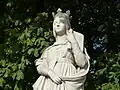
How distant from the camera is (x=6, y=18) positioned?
29.8 ft

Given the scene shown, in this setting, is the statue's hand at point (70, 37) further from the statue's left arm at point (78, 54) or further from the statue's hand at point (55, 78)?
the statue's hand at point (55, 78)

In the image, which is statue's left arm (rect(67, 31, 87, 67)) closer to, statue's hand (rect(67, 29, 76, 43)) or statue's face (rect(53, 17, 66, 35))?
statue's hand (rect(67, 29, 76, 43))

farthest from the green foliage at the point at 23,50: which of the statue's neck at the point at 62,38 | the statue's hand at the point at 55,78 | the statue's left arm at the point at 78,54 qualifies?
the statue's hand at the point at 55,78

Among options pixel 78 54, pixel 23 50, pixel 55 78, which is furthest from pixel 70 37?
pixel 23 50

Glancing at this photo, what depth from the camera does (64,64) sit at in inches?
223

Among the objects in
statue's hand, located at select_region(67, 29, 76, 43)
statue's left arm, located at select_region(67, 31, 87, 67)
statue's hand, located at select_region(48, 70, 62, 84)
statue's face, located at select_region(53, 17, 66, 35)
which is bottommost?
statue's hand, located at select_region(48, 70, 62, 84)

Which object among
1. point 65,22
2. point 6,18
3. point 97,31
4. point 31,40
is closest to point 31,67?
point 31,40

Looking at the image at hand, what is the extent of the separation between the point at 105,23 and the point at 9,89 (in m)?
2.78

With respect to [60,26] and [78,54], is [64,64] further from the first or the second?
[60,26]

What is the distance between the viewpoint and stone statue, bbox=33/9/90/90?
549cm

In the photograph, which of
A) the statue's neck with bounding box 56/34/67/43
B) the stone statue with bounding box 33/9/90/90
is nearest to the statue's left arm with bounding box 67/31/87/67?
the stone statue with bounding box 33/9/90/90

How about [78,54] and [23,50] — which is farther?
[23,50]

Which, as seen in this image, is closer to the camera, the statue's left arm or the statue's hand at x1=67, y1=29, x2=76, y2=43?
the statue's left arm

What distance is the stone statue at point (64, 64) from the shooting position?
5.49m
